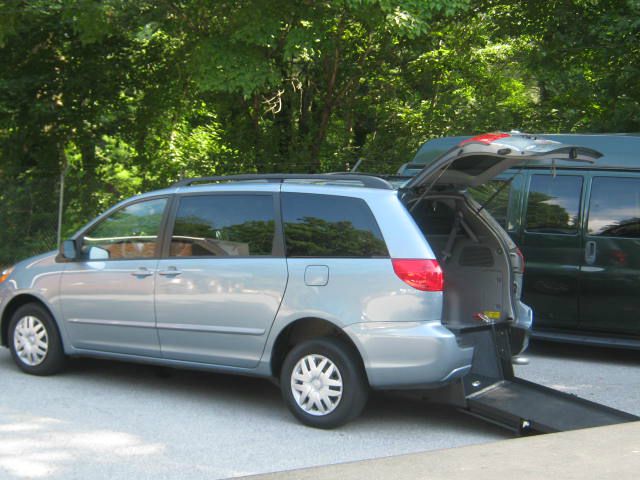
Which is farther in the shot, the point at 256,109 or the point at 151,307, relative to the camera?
the point at 256,109

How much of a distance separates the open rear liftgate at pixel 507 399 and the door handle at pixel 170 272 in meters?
2.27

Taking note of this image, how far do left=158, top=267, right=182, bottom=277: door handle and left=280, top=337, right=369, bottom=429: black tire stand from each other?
48.7 inches

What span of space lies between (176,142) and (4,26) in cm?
378

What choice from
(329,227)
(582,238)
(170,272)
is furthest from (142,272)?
(582,238)

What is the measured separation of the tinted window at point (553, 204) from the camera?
340 inches

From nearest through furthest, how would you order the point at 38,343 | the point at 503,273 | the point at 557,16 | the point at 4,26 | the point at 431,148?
the point at 503,273
the point at 38,343
the point at 431,148
the point at 557,16
the point at 4,26

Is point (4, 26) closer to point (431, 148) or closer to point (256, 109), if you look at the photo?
point (256, 109)

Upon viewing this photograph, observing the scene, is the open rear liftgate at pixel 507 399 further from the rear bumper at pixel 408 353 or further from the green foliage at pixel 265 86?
the green foliage at pixel 265 86

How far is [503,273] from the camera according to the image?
272 inches

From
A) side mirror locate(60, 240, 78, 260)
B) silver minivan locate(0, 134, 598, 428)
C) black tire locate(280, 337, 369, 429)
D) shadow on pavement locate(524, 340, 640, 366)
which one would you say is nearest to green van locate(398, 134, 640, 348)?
shadow on pavement locate(524, 340, 640, 366)

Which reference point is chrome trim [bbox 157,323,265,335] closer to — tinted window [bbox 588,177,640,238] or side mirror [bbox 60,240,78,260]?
side mirror [bbox 60,240,78,260]

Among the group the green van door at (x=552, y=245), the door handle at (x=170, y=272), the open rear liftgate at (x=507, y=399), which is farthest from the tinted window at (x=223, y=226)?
the green van door at (x=552, y=245)

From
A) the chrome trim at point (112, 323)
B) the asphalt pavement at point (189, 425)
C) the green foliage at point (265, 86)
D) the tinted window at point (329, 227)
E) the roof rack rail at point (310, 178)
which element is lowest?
the asphalt pavement at point (189, 425)

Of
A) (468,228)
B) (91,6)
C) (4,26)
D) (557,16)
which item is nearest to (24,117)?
(4,26)
